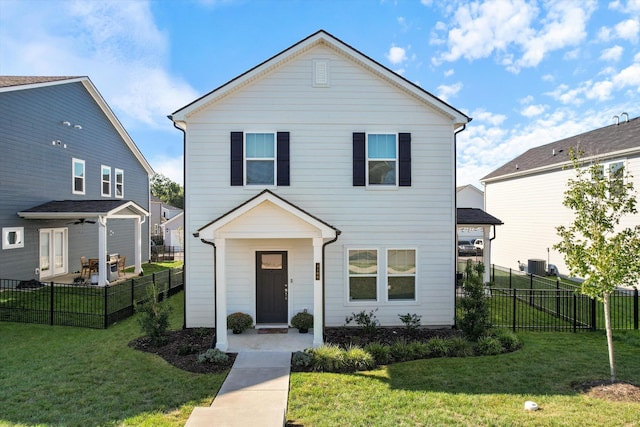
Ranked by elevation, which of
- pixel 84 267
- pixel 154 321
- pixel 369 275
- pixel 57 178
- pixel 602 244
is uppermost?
pixel 57 178

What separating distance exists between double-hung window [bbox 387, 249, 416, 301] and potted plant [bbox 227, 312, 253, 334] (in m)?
4.25

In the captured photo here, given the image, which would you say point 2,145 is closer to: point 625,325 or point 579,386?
point 579,386

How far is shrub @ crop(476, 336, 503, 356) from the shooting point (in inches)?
328

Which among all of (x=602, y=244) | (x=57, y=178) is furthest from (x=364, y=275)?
(x=57, y=178)

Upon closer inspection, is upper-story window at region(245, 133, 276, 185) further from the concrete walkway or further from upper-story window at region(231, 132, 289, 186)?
the concrete walkway

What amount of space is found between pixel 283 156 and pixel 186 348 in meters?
5.70

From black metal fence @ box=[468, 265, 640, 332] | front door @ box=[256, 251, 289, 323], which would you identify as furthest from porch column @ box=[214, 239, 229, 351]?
black metal fence @ box=[468, 265, 640, 332]

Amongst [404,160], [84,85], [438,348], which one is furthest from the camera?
[84,85]

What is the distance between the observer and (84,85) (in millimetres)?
19609

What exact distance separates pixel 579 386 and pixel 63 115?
23.2 meters

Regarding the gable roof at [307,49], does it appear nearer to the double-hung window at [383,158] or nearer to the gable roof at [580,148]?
the double-hung window at [383,158]

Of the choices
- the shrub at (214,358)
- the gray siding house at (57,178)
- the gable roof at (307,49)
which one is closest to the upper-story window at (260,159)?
the gable roof at (307,49)

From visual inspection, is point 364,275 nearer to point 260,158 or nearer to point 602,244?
point 260,158

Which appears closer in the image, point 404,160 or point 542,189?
point 404,160
